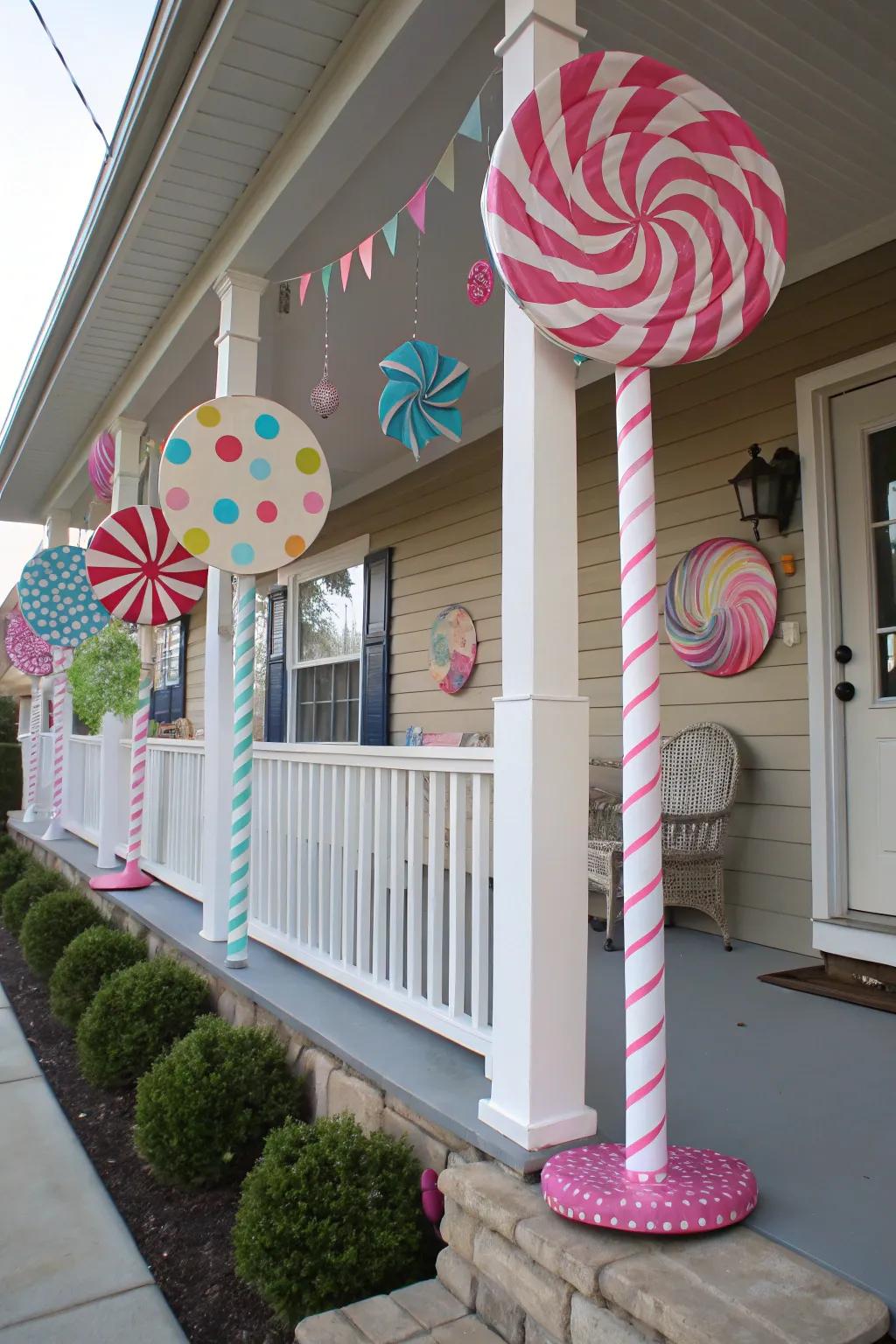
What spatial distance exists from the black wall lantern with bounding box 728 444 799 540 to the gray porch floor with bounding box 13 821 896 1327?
5.44 feet

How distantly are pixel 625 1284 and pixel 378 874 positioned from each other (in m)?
1.45

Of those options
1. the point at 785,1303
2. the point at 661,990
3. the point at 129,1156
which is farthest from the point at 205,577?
the point at 785,1303

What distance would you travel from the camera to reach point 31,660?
7934 millimetres

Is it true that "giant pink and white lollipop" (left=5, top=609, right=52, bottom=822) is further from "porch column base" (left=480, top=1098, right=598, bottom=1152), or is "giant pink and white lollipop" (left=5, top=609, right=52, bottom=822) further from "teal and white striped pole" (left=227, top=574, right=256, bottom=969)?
"porch column base" (left=480, top=1098, right=598, bottom=1152)

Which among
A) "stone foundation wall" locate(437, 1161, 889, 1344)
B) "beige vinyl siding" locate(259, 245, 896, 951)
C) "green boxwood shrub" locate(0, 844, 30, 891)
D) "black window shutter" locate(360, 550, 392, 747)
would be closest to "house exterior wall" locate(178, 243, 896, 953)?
"beige vinyl siding" locate(259, 245, 896, 951)

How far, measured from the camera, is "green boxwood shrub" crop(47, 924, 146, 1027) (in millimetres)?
3941

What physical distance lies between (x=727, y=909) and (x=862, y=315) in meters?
2.28

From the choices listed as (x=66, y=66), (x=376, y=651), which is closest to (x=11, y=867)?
(x=376, y=651)

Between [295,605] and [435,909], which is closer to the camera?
[435,909]

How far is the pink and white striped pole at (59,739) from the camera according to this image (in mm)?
7324

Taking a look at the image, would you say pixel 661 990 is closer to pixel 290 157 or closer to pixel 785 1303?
pixel 785 1303

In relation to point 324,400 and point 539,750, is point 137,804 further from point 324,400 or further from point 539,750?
point 539,750

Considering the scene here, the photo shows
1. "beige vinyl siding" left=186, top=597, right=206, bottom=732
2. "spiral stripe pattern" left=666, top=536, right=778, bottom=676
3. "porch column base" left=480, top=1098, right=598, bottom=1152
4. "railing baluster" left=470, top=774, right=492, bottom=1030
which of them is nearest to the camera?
"porch column base" left=480, top=1098, right=598, bottom=1152

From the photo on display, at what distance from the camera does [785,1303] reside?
1.36m
